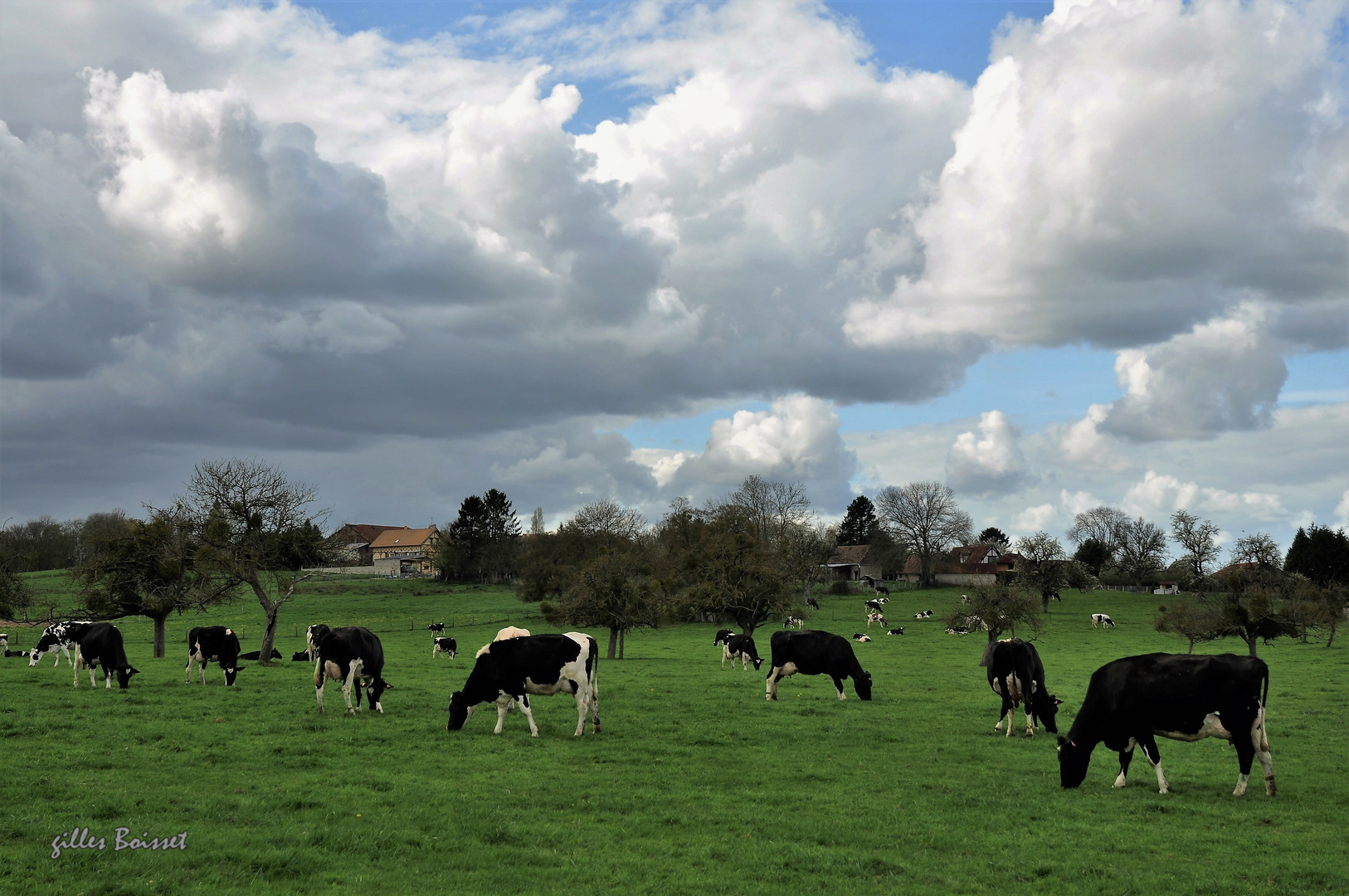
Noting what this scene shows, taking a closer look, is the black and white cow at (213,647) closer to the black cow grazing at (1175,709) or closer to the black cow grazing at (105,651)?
the black cow grazing at (105,651)

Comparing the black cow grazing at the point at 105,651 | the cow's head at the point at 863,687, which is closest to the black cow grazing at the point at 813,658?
the cow's head at the point at 863,687

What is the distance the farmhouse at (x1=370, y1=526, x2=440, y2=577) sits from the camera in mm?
157375

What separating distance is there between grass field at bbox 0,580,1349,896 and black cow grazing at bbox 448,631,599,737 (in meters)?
0.72

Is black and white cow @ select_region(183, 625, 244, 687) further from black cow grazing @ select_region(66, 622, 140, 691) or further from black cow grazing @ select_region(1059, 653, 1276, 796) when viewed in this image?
black cow grazing @ select_region(1059, 653, 1276, 796)

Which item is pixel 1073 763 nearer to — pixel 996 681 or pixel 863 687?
pixel 996 681

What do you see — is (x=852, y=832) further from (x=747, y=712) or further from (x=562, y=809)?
(x=747, y=712)

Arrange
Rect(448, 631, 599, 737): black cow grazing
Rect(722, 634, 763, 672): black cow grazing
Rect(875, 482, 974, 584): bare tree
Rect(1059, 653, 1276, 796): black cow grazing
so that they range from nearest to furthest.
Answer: Rect(1059, 653, 1276, 796): black cow grazing
Rect(448, 631, 599, 737): black cow grazing
Rect(722, 634, 763, 672): black cow grazing
Rect(875, 482, 974, 584): bare tree

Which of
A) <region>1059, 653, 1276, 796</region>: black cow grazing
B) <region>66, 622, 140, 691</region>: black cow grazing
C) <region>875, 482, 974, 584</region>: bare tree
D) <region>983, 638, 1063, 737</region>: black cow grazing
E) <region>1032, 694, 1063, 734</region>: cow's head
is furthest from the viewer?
<region>875, 482, 974, 584</region>: bare tree

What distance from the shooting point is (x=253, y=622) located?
70.3 metres

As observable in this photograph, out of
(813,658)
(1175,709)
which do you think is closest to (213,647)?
(813,658)

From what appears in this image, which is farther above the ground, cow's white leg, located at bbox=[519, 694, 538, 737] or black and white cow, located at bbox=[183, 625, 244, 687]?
black and white cow, located at bbox=[183, 625, 244, 687]

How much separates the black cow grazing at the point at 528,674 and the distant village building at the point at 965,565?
10798cm

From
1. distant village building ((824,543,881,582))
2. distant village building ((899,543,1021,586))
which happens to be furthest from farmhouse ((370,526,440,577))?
distant village building ((899,543,1021,586))

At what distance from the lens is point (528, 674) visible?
2000cm
